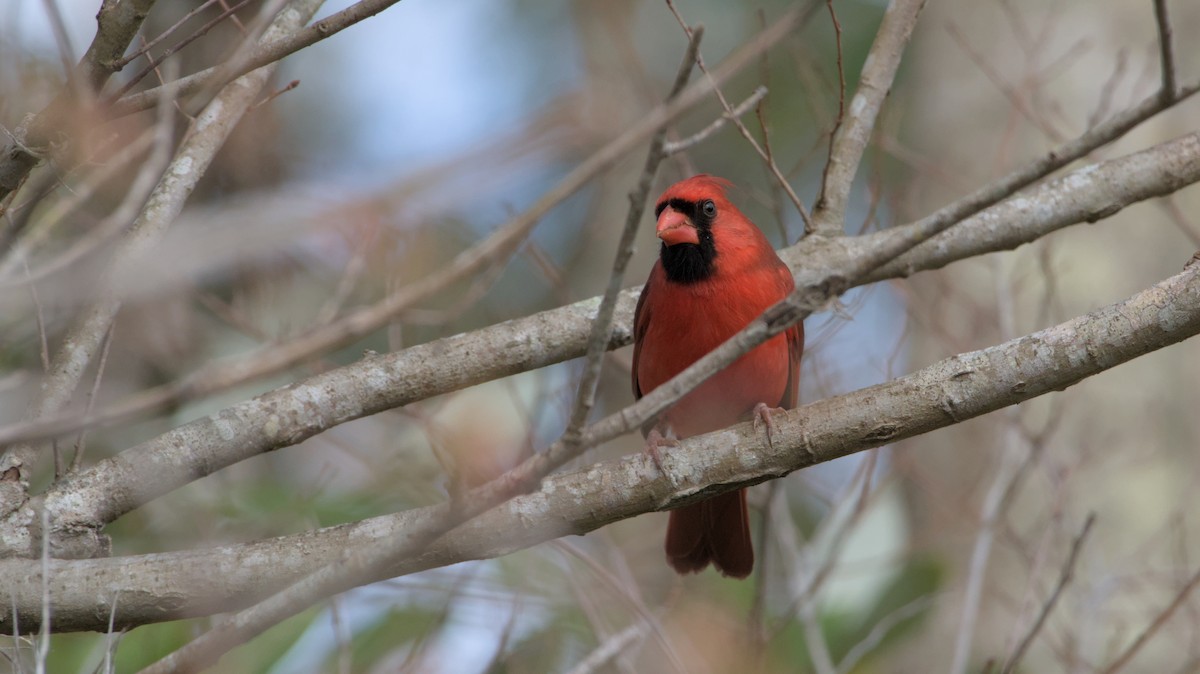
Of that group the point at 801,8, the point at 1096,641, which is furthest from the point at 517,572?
the point at 801,8

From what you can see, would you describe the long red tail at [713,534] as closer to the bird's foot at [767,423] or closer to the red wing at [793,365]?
the red wing at [793,365]

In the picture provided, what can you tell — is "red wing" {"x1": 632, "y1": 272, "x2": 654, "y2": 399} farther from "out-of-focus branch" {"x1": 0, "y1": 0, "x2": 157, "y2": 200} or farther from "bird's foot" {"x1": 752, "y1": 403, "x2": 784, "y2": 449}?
"out-of-focus branch" {"x1": 0, "y1": 0, "x2": 157, "y2": 200}

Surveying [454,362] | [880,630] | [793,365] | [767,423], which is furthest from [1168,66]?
[880,630]

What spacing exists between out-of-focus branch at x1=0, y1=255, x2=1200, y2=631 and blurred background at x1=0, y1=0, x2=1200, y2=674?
162 mm

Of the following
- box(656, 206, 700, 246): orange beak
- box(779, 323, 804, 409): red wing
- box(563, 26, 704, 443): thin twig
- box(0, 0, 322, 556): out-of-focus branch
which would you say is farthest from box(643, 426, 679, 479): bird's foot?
box(0, 0, 322, 556): out-of-focus branch

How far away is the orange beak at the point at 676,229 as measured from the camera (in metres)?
3.62

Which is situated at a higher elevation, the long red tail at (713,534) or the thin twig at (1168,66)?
the thin twig at (1168,66)

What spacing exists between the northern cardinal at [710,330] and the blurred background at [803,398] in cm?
18

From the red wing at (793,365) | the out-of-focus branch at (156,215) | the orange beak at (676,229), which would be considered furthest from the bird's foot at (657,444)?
the out-of-focus branch at (156,215)

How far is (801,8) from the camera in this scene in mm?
1659

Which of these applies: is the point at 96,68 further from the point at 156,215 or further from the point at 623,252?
the point at 623,252

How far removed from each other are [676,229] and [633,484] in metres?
1.22

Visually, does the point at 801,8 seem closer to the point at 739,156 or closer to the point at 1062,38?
the point at 1062,38

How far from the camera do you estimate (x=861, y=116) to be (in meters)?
3.70
